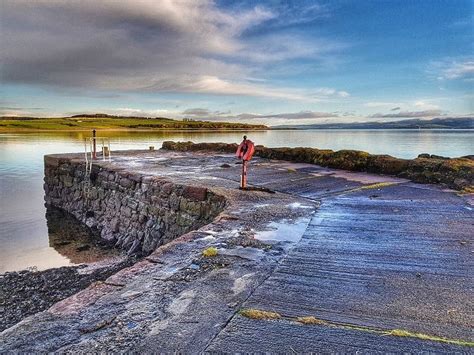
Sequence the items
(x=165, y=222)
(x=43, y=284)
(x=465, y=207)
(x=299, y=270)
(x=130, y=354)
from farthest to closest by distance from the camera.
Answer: (x=165, y=222) → (x=43, y=284) → (x=465, y=207) → (x=299, y=270) → (x=130, y=354)

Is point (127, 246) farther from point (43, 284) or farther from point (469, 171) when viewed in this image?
point (469, 171)

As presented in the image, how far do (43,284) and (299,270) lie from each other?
6481 millimetres

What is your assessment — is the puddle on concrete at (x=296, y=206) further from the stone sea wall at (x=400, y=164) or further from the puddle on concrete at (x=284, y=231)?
the stone sea wall at (x=400, y=164)

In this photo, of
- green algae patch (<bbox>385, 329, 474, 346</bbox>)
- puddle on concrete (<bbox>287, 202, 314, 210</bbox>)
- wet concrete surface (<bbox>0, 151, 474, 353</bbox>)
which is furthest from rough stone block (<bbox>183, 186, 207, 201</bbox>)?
green algae patch (<bbox>385, 329, 474, 346</bbox>)

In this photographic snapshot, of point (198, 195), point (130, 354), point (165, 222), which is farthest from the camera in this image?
point (165, 222)

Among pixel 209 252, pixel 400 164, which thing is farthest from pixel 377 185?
pixel 209 252

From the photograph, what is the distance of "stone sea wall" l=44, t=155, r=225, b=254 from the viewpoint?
9.70m

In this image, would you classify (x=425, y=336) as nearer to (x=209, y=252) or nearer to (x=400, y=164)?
(x=209, y=252)

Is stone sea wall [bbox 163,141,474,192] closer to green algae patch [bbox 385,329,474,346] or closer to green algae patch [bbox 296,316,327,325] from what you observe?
green algae patch [bbox 385,329,474,346]

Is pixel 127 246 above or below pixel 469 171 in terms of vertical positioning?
below

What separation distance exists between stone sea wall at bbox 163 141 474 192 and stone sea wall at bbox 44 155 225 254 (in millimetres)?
5832

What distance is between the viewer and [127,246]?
1187 centimetres

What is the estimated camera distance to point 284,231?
5801 millimetres

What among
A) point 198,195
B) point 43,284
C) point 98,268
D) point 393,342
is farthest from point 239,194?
point 393,342
